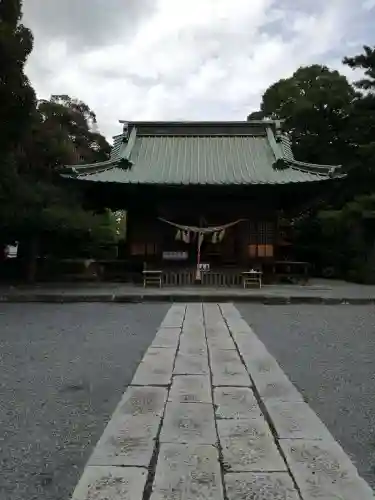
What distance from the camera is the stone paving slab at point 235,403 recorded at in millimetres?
2963

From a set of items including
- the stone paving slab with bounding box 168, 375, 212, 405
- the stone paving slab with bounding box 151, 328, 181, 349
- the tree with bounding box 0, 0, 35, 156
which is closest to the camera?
the stone paving slab with bounding box 168, 375, 212, 405

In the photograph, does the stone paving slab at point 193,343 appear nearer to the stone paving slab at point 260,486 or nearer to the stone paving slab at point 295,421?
the stone paving slab at point 295,421

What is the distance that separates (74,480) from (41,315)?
21.1 ft

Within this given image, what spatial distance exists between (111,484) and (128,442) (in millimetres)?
459

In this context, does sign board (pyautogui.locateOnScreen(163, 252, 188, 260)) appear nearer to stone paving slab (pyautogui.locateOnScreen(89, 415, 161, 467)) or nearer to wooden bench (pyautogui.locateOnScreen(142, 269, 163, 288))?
wooden bench (pyautogui.locateOnScreen(142, 269, 163, 288))

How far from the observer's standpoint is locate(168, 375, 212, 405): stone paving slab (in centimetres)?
328

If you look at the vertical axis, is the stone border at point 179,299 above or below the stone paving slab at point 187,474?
above

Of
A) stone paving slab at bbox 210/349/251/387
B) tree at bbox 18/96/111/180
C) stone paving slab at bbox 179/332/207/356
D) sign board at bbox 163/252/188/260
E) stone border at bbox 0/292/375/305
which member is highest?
tree at bbox 18/96/111/180

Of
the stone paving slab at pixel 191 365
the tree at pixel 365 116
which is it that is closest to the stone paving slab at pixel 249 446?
the stone paving slab at pixel 191 365

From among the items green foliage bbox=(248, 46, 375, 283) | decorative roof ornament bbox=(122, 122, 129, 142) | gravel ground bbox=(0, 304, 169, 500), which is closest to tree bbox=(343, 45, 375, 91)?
green foliage bbox=(248, 46, 375, 283)

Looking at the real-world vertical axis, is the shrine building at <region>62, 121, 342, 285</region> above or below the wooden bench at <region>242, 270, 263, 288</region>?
above

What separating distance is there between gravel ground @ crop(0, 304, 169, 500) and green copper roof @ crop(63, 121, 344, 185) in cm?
711

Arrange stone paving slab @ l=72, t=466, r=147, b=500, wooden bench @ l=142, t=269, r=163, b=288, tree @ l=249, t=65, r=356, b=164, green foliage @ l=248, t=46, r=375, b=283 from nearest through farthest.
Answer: stone paving slab @ l=72, t=466, r=147, b=500, wooden bench @ l=142, t=269, r=163, b=288, green foliage @ l=248, t=46, r=375, b=283, tree @ l=249, t=65, r=356, b=164

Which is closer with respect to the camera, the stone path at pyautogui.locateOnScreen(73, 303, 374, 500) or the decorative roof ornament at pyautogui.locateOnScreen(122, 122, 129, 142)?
the stone path at pyautogui.locateOnScreen(73, 303, 374, 500)
